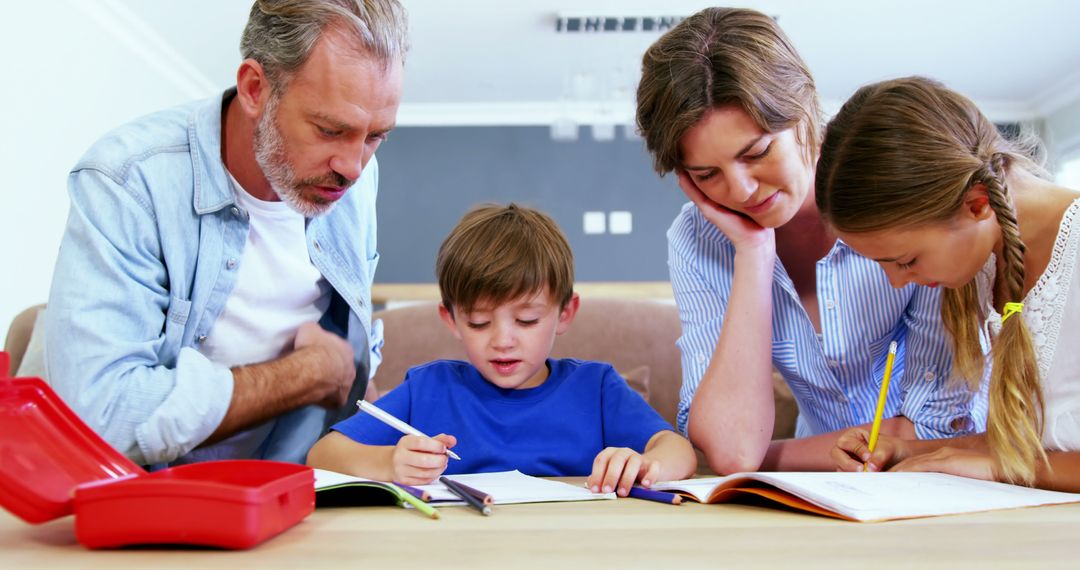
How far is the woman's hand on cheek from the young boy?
23 cm

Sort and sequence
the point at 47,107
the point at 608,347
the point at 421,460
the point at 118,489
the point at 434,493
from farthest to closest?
the point at 47,107 < the point at 608,347 < the point at 421,460 < the point at 434,493 < the point at 118,489

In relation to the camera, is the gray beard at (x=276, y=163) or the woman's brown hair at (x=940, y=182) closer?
the woman's brown hair at (x=940, y=182)

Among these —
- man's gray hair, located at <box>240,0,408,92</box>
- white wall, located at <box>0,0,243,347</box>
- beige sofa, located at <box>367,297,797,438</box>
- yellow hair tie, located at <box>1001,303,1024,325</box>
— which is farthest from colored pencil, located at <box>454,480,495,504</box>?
white wall, located at <box>0,0,243,347</box>

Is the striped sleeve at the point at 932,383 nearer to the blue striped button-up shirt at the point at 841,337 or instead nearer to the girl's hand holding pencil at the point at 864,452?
the blue striped button-up shirt at the point at 841,337

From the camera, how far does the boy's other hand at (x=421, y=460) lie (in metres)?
1.01

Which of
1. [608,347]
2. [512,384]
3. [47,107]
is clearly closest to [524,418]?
[512,384]

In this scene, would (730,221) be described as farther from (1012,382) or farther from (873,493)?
(873,493)

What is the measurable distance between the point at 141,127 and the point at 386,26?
426mm

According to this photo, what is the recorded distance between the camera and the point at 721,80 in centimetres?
120

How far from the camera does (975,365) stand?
1.18 metres

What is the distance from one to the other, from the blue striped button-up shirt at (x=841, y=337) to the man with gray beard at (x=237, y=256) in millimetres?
578

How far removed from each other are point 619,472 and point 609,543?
1.05 ft

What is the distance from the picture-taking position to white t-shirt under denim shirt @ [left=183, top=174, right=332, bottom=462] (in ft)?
4.72

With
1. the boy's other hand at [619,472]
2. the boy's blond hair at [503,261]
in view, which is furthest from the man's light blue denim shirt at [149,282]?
the boy's other hand at [619,472]
